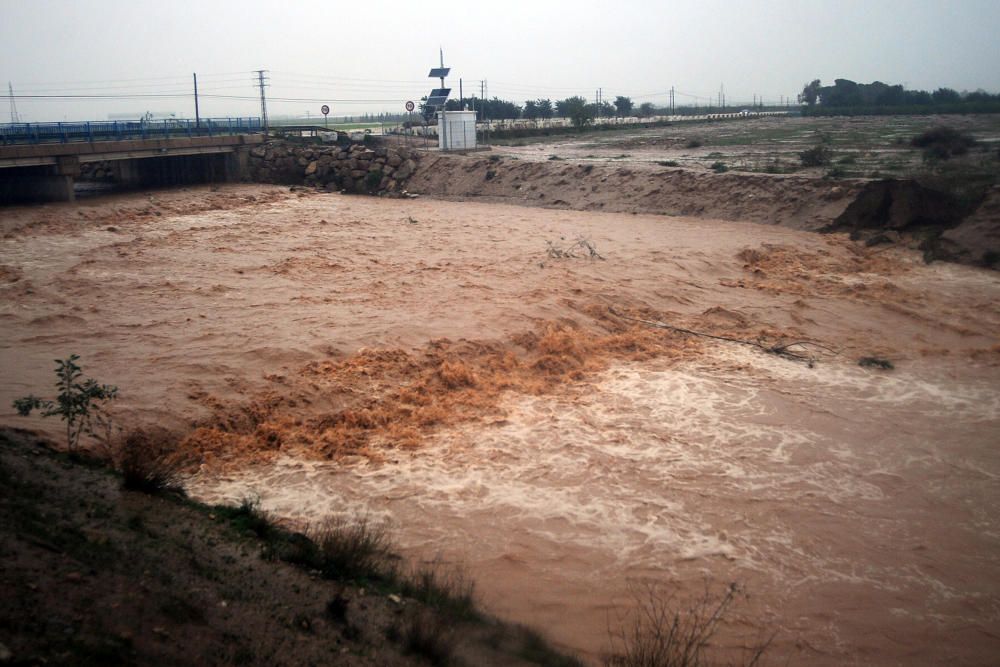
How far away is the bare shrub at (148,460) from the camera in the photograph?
18.8 feet

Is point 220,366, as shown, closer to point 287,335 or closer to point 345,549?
point 287,335

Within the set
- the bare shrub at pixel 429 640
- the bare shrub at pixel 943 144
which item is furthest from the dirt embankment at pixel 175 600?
the bare shrub at pixel 943 144

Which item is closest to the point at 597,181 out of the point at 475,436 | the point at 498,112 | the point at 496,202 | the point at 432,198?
the point at 496,202

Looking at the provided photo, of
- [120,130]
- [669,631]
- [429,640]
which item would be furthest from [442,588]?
[120,130]

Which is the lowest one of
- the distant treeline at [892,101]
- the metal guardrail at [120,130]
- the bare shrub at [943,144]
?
the bare shrub at [943,144]

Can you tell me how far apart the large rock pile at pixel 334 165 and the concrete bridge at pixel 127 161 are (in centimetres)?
100

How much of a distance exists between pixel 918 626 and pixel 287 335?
872 centimetres

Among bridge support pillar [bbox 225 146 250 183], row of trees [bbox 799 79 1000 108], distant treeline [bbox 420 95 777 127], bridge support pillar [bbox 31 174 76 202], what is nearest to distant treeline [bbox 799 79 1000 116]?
row of trees [bbox 799 79 1000 108]

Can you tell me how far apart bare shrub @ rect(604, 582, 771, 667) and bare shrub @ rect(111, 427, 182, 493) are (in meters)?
3.75

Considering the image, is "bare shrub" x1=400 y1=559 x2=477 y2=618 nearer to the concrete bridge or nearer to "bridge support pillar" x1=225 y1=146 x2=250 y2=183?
the concrete bridge

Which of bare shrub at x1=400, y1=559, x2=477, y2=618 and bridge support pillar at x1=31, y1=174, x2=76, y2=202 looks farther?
bridge support pillar at x1=31, y1=174, x2=76, y2=202

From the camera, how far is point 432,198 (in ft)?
93.1

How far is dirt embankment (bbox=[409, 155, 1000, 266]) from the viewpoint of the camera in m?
16.6

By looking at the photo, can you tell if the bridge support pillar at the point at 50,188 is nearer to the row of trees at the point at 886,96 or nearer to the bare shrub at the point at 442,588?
the bare shrub at the point at 442,588
